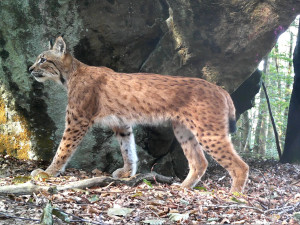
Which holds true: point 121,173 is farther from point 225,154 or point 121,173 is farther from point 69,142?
point 225,154

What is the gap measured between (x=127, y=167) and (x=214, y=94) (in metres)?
1.92

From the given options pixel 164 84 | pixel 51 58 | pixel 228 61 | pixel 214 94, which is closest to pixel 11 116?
pixel 51 58

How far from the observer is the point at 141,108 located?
609 centimetres

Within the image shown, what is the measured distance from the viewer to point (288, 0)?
711 cm

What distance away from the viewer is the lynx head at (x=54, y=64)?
6098 millimetres

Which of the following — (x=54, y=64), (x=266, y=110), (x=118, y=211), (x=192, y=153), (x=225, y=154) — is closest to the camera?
(x=118, y=211)

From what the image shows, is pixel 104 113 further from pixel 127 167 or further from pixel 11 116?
pixel 11 116

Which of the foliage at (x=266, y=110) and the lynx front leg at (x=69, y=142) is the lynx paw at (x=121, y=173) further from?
the foliage at (x=266, y=110)

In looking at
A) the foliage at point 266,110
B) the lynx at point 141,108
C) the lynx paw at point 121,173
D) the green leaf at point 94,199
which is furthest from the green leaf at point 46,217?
the foliage at point 266,110

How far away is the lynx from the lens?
Result: 5.66 meters

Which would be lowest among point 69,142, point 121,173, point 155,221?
point 155,221

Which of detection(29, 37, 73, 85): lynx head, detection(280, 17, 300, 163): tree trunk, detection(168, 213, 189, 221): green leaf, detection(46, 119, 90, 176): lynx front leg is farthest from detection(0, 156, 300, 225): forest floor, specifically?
detection(280, 17, 300, 163): tree trunk

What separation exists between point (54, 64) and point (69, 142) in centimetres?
134

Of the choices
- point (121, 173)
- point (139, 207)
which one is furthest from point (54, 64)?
point (139, 207)
